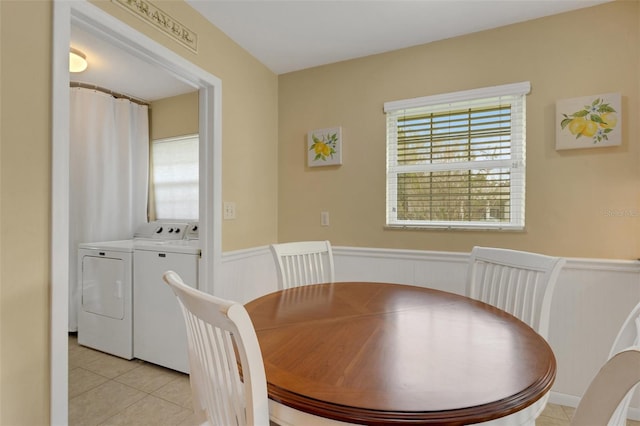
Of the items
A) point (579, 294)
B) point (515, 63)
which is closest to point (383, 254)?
point (579, 294)

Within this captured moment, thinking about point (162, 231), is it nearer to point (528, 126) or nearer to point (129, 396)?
point (129, 396)

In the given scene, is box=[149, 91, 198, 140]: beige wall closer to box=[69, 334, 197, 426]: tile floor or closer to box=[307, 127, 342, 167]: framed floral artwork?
box=[307, 127, 342, 167]: framed floral artwork

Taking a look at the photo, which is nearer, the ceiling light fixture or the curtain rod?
the ceiling light fixture

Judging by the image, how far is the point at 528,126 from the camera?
6.81ft

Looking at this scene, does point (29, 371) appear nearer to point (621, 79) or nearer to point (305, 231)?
point (305, 231)

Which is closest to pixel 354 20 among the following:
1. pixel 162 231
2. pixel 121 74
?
pixel 121 74

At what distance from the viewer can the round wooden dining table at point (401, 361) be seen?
682 mm

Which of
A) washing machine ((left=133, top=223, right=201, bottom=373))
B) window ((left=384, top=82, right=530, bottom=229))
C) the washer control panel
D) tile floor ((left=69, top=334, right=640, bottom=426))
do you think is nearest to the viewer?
tile floor ((left=69, top=334, right=640, bottom=426))

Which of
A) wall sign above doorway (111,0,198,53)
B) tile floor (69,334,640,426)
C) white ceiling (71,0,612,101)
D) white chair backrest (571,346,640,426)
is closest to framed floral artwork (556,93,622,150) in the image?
white ceiling (71,0,612,101)

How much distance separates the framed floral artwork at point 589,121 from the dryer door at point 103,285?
11.3ft

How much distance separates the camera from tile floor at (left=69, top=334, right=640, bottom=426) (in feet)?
6.04

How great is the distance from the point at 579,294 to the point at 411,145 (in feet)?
4.93

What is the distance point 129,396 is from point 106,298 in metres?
0.93

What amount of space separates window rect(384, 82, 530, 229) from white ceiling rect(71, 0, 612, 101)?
46 centimetres
